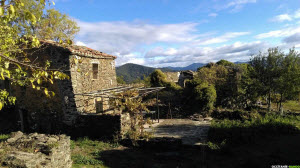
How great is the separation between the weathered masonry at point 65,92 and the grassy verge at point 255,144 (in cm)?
722

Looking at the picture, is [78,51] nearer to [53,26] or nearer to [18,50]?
[18,50]

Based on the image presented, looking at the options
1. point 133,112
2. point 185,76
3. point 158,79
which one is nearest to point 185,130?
point 133,112

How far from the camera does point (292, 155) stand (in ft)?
23.9

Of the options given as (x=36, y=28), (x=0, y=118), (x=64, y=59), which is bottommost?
(x=0, y=118)

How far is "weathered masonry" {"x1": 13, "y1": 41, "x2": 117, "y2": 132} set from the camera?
36.0 ft

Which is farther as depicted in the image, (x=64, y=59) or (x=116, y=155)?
(x=64, y=59)

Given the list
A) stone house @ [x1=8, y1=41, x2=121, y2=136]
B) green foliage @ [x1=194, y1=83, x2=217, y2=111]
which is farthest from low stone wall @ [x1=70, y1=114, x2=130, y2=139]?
green foliage @ [x1=194, y1=83, x2=217, y2=111]

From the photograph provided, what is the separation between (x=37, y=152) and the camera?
5793 mm

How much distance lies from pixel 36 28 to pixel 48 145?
783 inches

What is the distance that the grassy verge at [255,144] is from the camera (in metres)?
7.08

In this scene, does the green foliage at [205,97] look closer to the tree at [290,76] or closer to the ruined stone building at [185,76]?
the tree at [290,76]

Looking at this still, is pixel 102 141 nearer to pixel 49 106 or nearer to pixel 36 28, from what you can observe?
pixel 49 106

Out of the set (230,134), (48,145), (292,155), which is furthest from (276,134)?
(48,145)

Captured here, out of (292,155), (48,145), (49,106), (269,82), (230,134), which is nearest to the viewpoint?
(48,145)
